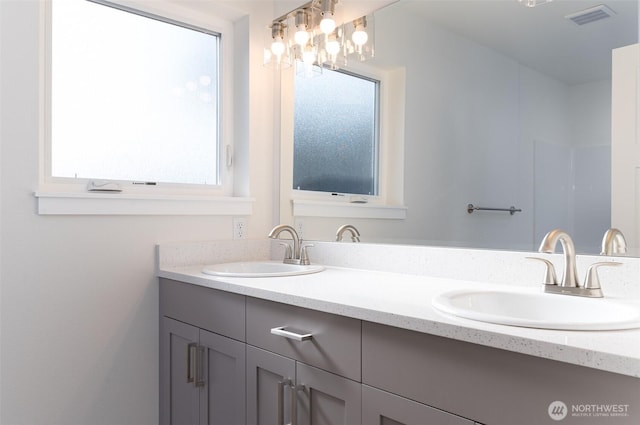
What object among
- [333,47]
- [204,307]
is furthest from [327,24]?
[204,307]

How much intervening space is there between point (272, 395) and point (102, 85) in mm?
1357

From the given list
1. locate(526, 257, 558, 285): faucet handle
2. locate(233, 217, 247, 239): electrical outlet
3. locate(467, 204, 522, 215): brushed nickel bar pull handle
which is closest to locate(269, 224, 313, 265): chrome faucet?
locate(233, 217, 247, 239): electrical outlet

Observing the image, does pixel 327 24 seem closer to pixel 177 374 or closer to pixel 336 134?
pixel 336 134

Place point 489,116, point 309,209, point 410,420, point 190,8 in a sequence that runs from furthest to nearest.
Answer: point 309,209, point 190,8, point 489,116, point 410,420

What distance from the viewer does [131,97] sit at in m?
1.99

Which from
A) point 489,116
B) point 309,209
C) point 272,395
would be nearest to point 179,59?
point 309,209

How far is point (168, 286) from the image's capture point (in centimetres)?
193

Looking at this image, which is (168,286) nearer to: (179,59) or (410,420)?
(179,59)

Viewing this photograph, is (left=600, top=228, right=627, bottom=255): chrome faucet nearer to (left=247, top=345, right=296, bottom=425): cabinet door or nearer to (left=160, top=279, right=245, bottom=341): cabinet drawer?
(left=247, top=345, right=296, bottom=425): cabinet door

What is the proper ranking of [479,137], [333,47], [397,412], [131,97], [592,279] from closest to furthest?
1. [397,412]
2. [592,279]
3. [479,137]
4. [131,97]
5. [333,47]

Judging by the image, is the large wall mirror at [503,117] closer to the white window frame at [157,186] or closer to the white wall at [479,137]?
the white wall at [479,137]

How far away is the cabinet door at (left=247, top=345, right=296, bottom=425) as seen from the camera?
142 cm

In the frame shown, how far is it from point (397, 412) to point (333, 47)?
1.55m

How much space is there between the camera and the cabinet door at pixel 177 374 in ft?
5.96
